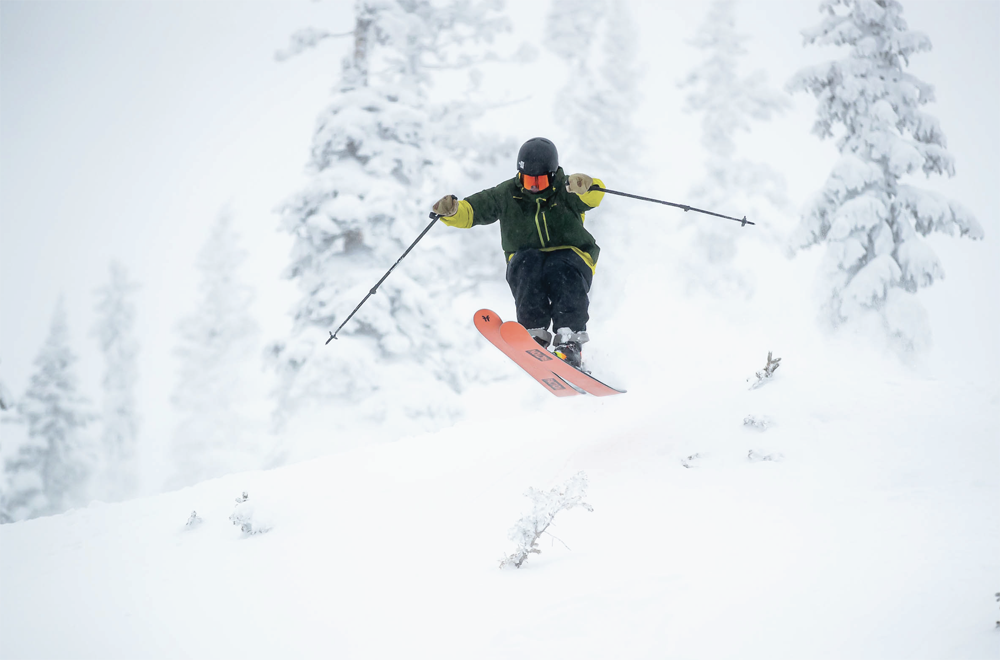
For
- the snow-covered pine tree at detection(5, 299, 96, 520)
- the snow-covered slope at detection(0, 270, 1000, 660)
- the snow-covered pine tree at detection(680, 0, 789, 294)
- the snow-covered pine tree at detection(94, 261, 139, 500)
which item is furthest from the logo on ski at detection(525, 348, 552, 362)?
the snow-covered pine tree at detection(94, 261, 139, 500)

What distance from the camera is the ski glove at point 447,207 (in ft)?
18.7

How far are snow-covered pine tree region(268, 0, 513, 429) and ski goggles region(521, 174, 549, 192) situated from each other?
23.3 ft

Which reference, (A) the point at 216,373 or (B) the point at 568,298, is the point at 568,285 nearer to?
(B) the point at 568,298

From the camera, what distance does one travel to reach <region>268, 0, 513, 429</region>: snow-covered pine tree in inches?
481

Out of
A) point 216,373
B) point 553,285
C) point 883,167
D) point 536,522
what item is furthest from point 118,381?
point 536,522

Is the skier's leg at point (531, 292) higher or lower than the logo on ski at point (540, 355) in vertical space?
higher

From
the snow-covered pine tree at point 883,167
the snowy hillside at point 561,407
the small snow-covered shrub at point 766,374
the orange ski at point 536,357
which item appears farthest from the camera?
the snow-covered pine tree at point 883,167

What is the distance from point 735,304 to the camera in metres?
18.6

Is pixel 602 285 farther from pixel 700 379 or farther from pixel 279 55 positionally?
pixel 700 379

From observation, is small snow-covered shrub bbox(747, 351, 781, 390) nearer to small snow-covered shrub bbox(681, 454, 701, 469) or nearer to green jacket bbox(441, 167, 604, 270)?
small snow-covered shrub bbox(681, 454, 701, 469)

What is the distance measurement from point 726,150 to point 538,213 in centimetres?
1551

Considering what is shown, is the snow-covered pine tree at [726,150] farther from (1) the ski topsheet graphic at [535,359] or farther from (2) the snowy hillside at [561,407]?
(1) the ski topsheet graphic at [535,359]

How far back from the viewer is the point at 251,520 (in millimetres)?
4758

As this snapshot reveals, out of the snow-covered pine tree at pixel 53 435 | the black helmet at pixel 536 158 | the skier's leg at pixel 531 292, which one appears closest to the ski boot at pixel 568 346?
the skier's leg at pixel 531 292
